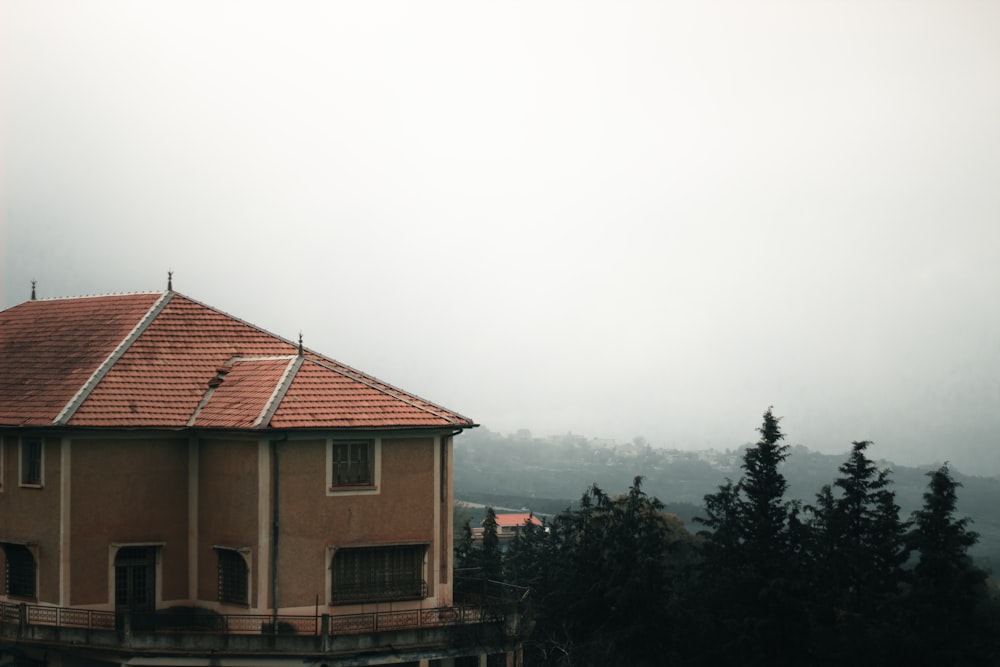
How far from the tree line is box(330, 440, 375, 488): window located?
8.86 meters

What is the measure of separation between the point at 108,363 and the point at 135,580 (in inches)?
227

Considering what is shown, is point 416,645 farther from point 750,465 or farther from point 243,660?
point 750,465

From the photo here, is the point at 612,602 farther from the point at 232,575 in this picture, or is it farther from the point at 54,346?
the point at 54,346

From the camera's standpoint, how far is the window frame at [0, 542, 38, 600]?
29328 mm

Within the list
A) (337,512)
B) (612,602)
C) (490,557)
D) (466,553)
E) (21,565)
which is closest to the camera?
(337,512)

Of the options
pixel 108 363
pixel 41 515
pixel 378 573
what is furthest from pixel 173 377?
pixel 378 573

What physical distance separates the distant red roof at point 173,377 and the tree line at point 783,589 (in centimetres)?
1039

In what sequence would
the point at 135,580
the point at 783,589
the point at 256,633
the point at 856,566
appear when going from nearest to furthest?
the point at 256,633 → the point at 135,580 → the point at 783,589 → the point at 856,566

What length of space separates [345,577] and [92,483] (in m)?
6.72

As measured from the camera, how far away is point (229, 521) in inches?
1150

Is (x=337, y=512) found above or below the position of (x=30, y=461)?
below

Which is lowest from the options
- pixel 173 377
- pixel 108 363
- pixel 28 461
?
Result: pixel 28 461

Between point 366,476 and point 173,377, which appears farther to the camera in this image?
point 173,377

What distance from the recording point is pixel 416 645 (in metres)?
28.3
